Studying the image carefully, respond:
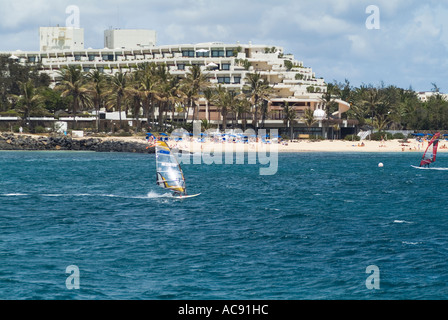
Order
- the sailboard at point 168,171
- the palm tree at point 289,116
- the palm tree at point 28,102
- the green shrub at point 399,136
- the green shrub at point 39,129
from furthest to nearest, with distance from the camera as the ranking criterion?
the green shrub at point 399,136 < the palm tree at point 289,116 < the green shrub at point 39,129 < the palm tree at point 28,102 < the sailboard at point 168,171

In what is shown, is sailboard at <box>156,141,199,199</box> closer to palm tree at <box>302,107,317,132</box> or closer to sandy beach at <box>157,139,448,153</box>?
sandy beach at <box>157,139,448,153</box>

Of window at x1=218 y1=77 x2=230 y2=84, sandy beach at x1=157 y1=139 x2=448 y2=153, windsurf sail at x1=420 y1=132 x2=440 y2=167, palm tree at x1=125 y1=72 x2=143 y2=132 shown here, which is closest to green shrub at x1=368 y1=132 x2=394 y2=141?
sandy beach at x1=157 y1=139 x2=448 y2=153

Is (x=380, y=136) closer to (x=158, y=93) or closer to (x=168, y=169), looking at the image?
(x=158, y=93)

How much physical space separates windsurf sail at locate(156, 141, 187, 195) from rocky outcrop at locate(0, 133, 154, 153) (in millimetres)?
66676

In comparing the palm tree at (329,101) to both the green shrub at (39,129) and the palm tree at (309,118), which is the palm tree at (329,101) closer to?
the palm tree at (309,118)

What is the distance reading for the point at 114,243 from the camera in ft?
104

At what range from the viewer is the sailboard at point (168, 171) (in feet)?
140

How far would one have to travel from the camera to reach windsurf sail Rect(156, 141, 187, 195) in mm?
42719

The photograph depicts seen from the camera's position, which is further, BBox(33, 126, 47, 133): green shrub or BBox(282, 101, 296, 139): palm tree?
BBox(282, 101, 296, 139): palm tree

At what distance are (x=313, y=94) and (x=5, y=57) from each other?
74.1 m

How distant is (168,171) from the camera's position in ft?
152

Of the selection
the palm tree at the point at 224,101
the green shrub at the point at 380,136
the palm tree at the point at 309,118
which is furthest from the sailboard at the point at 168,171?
the green shrub at the point at 380,136
